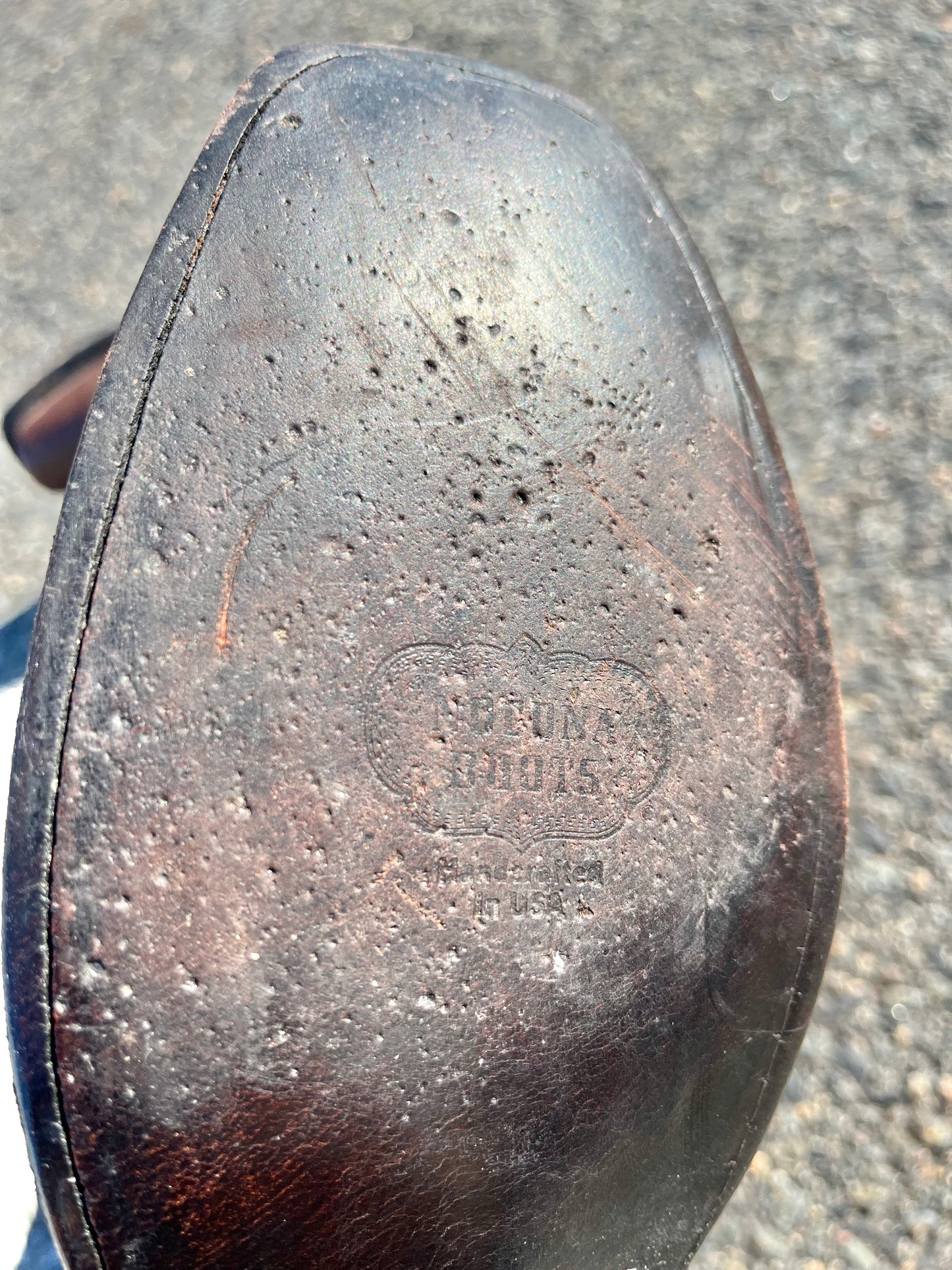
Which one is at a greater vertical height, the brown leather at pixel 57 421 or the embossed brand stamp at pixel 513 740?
the brown leather at pixel 57 421

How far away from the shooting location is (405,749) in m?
0.68

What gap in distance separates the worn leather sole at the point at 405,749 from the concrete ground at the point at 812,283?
58cm

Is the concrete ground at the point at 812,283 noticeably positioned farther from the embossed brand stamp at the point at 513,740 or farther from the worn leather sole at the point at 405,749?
the embossed brand stamp at the point at 513,740

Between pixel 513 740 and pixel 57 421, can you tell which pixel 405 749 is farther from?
pixel 57 421

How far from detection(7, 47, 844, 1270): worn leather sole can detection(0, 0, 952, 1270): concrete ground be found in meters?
0.58

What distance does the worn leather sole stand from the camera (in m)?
0.64

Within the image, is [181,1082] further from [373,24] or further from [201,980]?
[373,24]

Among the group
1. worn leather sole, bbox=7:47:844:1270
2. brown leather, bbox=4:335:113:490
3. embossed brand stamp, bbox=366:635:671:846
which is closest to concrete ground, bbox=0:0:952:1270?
brown leather, bbox=4:335:113:490

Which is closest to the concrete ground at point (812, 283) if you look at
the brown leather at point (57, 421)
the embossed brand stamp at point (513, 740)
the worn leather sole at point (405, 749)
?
the brown leather at point (57, 421)

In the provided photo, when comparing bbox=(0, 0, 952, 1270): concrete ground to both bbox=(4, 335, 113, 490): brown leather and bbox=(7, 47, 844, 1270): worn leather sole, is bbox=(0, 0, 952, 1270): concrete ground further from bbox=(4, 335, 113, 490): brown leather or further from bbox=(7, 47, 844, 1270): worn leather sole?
bbox=(7, 47, 844, 1270): worn leather sole

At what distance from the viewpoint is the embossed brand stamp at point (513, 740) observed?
0.68 metres

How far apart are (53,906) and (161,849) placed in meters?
0.08

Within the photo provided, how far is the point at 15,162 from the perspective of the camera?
5.42ft

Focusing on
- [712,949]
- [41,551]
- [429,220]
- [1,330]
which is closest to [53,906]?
[712,949]
